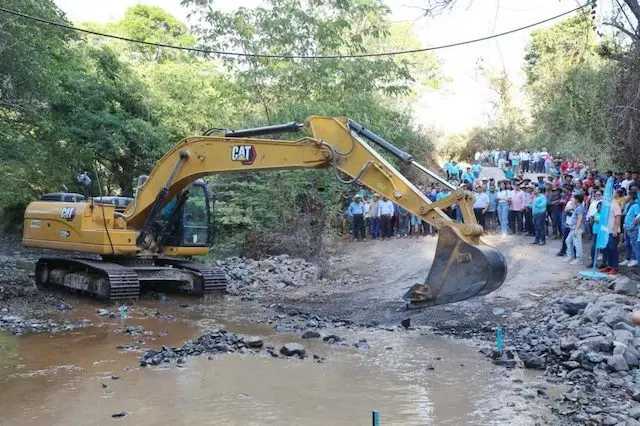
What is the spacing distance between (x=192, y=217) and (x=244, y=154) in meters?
2.75

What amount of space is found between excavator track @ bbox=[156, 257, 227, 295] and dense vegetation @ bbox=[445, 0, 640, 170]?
22.1 ft

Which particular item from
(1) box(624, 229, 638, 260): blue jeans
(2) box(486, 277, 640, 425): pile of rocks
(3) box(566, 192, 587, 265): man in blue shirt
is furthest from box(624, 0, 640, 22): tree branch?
(2) box(486, 277, 640, 425): pile of rocks

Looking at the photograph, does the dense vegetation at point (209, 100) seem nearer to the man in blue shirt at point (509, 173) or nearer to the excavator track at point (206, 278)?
the excavator track at point (206, 278)

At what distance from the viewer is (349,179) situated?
10547 mm

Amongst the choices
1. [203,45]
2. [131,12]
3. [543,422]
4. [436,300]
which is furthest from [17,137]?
[131,12]

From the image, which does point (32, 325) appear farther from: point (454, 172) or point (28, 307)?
point (454, 172)

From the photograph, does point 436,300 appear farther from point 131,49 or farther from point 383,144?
point 131,49

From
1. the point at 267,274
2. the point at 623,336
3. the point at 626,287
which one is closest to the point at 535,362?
the point at 623,336

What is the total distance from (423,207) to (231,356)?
317 centimetres

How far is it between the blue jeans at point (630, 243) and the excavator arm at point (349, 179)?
16.3ft

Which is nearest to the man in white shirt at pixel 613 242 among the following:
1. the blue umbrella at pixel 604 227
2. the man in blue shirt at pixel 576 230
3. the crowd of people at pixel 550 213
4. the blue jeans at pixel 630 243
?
the crowd of people at pixel 550 213

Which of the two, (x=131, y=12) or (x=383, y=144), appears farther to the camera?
(x=131, y=12)

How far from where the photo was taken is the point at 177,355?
26.0 feet

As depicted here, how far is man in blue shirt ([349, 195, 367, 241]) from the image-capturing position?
1984 centimetres
